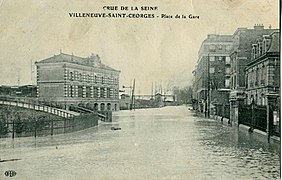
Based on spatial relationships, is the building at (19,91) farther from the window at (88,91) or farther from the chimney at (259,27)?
the chimney at (259,27)

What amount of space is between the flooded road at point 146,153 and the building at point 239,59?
0.51 feet

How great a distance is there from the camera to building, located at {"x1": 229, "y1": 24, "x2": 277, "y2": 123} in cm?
197

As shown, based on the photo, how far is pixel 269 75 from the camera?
1.99m

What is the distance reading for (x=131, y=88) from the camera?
6.54 feet

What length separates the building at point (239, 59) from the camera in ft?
6.46

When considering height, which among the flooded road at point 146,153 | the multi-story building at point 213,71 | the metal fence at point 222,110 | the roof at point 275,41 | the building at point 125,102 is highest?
the roof at point 275,41

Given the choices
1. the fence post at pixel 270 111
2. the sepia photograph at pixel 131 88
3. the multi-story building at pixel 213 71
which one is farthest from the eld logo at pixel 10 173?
the fence post at pixel 270 111

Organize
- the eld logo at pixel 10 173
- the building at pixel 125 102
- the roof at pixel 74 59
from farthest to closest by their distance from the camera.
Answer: the building at pixel 125 102 → the roof at pixel 74 59 → the eld logo at pixel 10 173

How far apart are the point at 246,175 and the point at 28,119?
36.3 inches

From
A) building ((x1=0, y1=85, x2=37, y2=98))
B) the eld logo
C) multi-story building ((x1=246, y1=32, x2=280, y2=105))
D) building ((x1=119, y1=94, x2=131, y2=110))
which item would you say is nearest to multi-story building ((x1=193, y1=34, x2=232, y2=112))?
multi-story building ((x1=246, y1=32, x2=280, y2=105))

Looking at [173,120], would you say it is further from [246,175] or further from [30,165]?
[30,165]

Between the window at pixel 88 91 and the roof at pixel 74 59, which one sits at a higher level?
the roof at pixel 74 59

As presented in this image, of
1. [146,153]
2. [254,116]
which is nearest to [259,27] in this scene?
[254,116]

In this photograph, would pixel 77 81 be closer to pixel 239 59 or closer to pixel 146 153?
pixel 146 153
